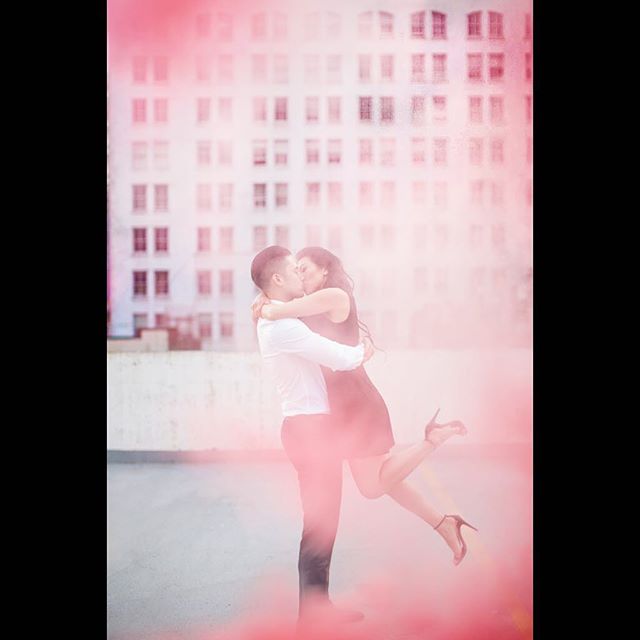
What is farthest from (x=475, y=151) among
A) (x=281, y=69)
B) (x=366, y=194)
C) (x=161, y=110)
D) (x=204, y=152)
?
(x=161, y=110)

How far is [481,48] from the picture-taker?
3760 mm

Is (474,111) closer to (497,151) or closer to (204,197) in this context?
(497,151)

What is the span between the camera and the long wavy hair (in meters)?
3.66

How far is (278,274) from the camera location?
3.64 meters

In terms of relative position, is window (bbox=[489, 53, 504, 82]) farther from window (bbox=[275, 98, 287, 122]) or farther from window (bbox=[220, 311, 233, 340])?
window (bbox=[220, 311, 233, 340])

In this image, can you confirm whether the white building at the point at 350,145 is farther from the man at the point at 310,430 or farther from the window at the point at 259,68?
the man at the point at 310,430

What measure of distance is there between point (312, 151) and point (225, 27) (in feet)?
2.52

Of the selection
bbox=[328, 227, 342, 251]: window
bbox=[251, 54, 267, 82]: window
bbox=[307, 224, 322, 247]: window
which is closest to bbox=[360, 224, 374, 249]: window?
bbox=[328, 227, 342, 251]: window
